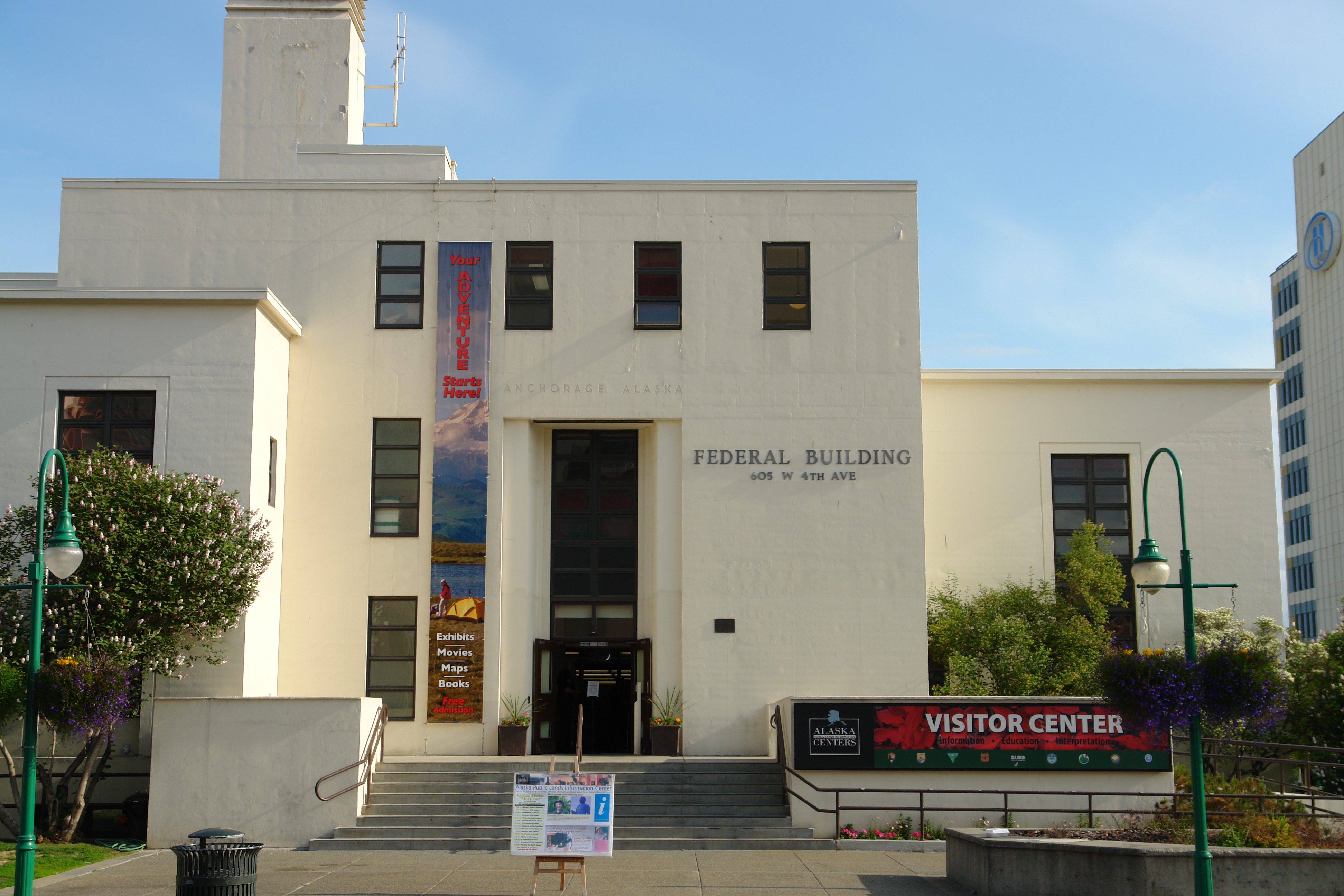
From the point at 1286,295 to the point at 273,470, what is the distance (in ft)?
251

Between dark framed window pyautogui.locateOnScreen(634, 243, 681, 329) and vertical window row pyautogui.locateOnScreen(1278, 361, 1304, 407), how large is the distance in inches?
2618

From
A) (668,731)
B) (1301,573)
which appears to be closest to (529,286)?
(668,731)

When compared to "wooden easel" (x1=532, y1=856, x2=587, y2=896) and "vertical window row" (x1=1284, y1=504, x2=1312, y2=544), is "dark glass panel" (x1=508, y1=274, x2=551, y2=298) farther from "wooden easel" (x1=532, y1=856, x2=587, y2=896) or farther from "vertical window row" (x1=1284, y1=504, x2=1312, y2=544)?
"vertical window row" (x1=1284, y1=504, x2=1312, y2=544)

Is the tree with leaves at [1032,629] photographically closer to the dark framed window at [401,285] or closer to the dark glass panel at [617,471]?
the dark glass panel at [617,471]

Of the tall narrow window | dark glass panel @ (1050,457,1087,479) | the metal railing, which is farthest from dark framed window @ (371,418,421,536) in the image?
dark glass panel @ (1050,457,1087,479)

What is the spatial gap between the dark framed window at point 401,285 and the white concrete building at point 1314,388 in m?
60.6

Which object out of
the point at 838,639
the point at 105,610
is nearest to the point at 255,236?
the point at 105,610

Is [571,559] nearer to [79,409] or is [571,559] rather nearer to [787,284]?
[787,284]

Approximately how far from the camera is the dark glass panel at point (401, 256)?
2361cm

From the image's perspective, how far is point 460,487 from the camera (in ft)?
74.4

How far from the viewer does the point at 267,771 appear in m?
18.8

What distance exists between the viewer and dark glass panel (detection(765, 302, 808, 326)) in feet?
77.8

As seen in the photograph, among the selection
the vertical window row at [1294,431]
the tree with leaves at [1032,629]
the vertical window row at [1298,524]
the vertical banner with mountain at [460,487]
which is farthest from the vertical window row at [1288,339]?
the vertical banner with mountain at [460,487]

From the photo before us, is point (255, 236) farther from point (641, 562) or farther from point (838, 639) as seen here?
point (838, 639)
